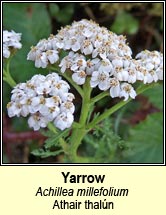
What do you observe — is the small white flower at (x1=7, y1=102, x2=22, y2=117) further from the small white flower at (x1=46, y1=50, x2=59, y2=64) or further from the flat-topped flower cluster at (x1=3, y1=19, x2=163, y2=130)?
the small white flower at (x1=46, y1=50, x2=59, y2=64)

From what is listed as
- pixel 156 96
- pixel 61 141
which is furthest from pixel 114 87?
pixel 156 96

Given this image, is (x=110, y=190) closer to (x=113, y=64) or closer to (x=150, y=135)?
(x=113, y=64)

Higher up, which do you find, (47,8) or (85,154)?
(47,8)

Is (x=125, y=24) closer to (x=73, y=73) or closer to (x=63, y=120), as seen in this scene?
(x=73, y=73)

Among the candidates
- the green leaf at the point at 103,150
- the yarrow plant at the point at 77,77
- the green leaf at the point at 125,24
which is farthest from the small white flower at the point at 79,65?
the green leaf at the point at 125,24

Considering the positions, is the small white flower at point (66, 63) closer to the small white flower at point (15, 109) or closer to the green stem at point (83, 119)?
the green stem at point (83, 119)

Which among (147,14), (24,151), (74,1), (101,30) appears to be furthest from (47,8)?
(101,30)
